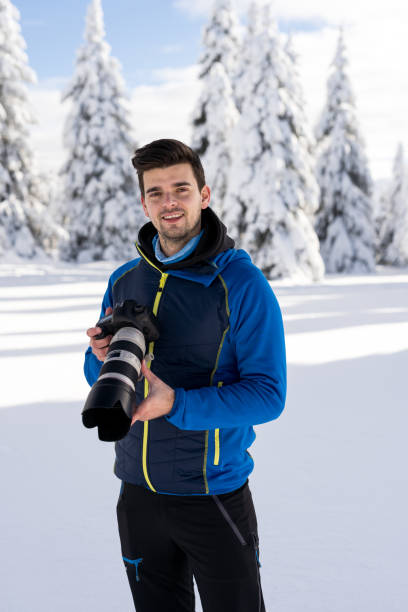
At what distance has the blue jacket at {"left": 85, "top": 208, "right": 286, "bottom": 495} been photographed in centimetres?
171

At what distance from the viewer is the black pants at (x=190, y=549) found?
70.7 inches

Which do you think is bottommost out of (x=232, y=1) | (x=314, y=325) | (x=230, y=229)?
(x=314, y=325)

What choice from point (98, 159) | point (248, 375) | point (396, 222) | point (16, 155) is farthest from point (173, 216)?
point (396, 222)

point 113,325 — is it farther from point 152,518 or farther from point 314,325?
point 314,325

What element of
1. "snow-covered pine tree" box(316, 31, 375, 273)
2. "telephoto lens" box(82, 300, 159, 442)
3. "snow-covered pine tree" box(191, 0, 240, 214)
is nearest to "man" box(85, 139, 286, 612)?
"telephoto lens" box(82, 300, 159, 442)

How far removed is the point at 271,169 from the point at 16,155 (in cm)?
1183

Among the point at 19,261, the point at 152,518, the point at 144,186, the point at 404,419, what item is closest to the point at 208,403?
the point at 152,518

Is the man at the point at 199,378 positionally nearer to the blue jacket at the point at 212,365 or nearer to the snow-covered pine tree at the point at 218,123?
the blue jacket at the point at 212,365

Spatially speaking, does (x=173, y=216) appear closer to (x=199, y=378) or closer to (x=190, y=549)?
(x=199, y=378)

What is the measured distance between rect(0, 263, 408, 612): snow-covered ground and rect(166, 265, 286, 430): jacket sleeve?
1764mm

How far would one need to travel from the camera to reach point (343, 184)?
2836 centimetres

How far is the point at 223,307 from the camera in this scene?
70.2 inches

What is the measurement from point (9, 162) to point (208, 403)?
24.8m

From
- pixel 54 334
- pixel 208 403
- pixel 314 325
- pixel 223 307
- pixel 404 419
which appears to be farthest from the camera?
pixel 314 325
